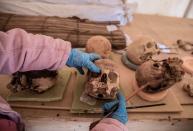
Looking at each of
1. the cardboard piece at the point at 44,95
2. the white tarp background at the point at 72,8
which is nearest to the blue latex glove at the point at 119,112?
the cardboard piece at the point at 44,95

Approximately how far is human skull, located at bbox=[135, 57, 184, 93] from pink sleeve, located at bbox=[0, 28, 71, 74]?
283 millimetres

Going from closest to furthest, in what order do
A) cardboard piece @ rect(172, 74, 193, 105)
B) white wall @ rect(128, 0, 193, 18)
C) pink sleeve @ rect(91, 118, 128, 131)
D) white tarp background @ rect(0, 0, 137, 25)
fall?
pink sleeve @ rect(91, 118, 128, 131) < cardboard piece @ rect(172, 74, 193, 105) < white tarp background @ rect(0, 0, 137, 25) < white wall @ rect(128, 0, 193, 18)

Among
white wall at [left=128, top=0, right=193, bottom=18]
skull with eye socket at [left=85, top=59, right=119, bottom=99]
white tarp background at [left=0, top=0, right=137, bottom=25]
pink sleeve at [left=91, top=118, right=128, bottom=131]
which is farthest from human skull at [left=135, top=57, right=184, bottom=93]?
white wall at [left=128, top=0, right=193, bottom=18]

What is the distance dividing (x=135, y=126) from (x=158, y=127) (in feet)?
0.31

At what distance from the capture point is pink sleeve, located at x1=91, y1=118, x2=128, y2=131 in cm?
56

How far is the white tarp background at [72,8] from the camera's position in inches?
47.3

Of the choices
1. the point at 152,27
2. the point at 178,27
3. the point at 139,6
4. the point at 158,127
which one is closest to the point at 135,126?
→ the point at 158,127

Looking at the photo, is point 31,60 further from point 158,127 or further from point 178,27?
point 178,27

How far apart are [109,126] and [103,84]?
17 cm

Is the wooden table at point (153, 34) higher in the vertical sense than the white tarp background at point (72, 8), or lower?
lower

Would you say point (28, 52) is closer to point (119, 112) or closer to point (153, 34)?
point (119, 112)

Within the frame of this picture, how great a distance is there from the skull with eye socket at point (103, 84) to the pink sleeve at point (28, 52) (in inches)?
4.9

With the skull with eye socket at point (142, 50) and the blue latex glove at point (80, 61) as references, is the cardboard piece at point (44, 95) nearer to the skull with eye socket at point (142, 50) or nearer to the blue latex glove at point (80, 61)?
the blue latex glove at point (80, 61)

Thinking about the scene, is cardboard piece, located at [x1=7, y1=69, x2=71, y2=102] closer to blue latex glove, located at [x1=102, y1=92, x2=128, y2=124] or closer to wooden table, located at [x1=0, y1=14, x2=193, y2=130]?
wooden table, located at [x1=0, y1=14, x2=193, y2=130]
